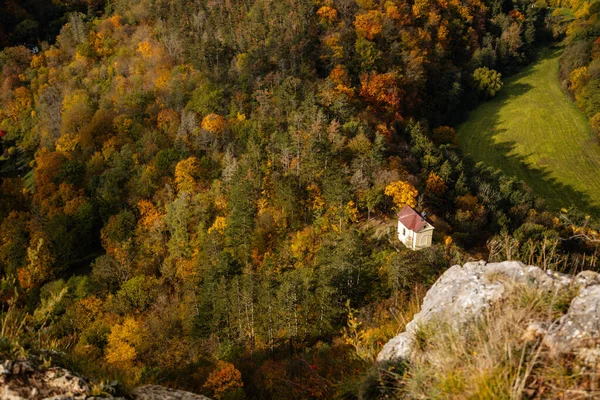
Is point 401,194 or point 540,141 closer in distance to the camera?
point 401,194

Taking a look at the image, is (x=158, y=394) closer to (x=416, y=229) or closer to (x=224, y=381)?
(x=224, y=381)

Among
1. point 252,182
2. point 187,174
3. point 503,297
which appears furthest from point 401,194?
point 503,297

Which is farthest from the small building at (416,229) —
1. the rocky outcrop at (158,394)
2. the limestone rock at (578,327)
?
the rocky outcrop at (158,394)

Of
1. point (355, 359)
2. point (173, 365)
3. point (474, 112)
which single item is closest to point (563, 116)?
point (474, 112)

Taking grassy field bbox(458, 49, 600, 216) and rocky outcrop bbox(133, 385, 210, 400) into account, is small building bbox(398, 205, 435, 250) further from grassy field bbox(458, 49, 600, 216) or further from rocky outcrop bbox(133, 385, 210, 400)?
grassy field bbox(458, 49, 600, 216)

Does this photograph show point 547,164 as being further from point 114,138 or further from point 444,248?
point 114,138
